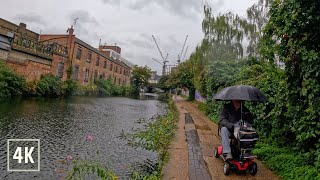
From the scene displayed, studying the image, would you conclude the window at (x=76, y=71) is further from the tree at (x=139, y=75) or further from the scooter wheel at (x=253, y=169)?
the scooter wheel at (x=253, y=169)

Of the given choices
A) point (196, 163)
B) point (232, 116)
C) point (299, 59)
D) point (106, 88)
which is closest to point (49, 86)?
point (106, 88)

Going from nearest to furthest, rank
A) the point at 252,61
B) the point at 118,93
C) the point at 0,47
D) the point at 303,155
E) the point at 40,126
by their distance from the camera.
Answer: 1. the point at 303,155
2. the point at 40,126
3. the point at 252,61
4. the point at 0,47
5. the point at 118,93

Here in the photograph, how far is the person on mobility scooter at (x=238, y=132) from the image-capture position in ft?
15.3

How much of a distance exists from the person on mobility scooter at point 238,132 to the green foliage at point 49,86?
60.5 ft

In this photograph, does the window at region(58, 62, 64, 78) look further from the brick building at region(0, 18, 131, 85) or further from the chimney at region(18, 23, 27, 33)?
the chimney at region(18, 23, 27, 33)

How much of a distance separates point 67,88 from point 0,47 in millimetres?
8900

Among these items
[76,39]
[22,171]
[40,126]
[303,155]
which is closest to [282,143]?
[303,155]

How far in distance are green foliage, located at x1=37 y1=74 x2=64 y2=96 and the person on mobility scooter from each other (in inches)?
726

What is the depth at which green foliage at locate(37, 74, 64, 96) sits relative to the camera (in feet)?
66.9

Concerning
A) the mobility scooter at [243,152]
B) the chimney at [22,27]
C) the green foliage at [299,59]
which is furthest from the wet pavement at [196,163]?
the chimney at [22,27]

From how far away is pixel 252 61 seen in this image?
12.7 m

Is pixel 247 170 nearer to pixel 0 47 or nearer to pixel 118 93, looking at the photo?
pixel 0 47

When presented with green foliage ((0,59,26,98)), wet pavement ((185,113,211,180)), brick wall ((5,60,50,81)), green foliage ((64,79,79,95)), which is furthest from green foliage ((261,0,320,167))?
green foliage ((64,79,79,95))

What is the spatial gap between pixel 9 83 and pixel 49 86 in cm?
532
